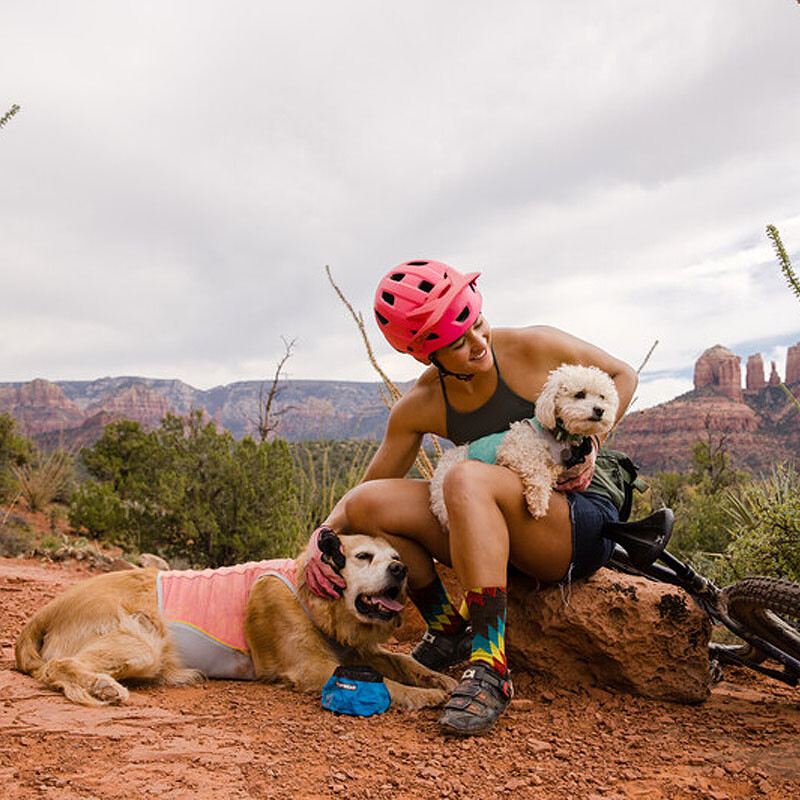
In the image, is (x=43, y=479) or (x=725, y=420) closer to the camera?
(x=43, y=479)

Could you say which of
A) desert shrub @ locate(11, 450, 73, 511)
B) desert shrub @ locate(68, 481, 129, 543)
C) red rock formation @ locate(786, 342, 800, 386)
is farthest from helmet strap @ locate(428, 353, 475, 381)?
red rock formation @ locate(786, 342, 800, 386)

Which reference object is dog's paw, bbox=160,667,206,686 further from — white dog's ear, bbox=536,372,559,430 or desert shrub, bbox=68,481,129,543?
desert shrub, bbox=68,481,129,543

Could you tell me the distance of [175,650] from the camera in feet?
11.0

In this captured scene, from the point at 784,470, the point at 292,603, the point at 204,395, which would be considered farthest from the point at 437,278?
the point at 204,395

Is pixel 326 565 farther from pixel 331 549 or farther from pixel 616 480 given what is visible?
pixel 616 480

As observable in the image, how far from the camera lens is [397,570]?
10.2 feet

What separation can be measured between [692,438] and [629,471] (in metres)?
51.8

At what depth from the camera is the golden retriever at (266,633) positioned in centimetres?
311

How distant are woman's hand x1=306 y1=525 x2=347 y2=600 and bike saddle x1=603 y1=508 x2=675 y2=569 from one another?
46.7 inches

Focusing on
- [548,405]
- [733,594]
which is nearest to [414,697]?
[548,405]

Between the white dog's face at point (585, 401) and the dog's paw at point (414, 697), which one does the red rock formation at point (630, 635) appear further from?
the white dog's face at point (585, 401)

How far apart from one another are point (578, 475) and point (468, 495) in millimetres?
511

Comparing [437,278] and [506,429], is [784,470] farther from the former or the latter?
[437,278]

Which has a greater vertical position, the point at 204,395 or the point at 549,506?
the point at 204,395
